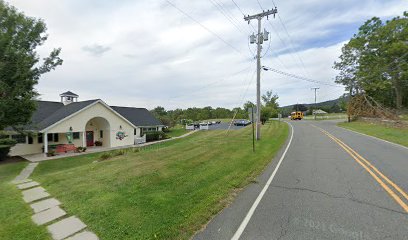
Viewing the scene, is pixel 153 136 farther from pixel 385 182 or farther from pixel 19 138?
pixel 385 182

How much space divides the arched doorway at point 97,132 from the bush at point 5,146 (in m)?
8.14

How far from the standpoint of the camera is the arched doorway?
29.7 meters

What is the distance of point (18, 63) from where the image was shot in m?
12.2

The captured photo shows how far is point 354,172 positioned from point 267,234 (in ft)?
20.7

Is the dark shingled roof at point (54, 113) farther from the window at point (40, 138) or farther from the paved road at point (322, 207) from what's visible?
the paved road at point (322, 207)

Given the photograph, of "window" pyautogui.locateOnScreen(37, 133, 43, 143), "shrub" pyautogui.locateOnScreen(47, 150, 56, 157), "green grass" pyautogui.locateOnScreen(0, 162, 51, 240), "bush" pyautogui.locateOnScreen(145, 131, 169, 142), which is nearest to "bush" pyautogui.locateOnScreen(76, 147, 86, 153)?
"shrub" pyautogui.locateOnScreen(47, 150, 56, 157)

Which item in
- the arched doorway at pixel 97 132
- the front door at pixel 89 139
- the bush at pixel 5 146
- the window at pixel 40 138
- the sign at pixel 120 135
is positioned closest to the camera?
the bush at pixel 5 146

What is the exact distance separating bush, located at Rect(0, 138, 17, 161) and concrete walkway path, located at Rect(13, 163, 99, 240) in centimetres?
1648

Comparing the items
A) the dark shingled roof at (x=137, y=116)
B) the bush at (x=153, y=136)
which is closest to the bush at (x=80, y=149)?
the bush at (x=153, y=136)

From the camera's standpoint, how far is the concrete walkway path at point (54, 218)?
16.1 feet

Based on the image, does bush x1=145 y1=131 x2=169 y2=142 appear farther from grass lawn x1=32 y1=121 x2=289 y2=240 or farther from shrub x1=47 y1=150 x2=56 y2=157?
grass lawn x1=32 y1=121 x2=289 y2=240

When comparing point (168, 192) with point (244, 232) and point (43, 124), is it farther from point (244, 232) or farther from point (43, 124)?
point (43, 124)

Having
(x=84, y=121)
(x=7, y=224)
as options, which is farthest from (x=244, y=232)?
(x=84, y=121)

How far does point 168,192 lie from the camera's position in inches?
284
